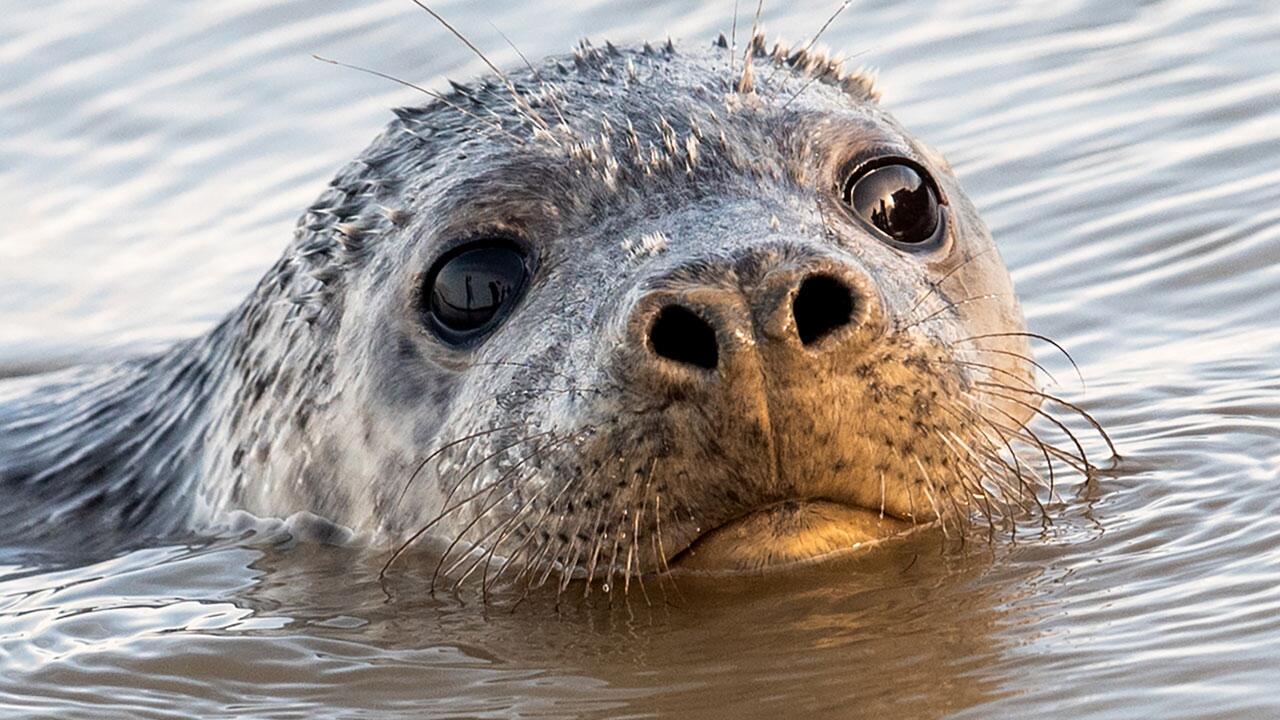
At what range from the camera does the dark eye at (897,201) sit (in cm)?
569

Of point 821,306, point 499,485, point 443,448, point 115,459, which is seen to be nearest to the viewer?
point 821,306

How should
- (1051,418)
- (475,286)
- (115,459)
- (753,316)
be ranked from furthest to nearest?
(115,459)
(475,286)
(1051,418)
(753,316)

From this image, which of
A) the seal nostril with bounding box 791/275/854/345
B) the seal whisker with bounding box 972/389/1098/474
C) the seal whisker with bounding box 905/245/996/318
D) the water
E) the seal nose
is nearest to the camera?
the seal nose

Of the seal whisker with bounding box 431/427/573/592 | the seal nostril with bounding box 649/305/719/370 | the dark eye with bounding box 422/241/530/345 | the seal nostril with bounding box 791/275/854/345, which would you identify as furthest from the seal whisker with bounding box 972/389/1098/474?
the dark eye with bounding box 422/241/530/345

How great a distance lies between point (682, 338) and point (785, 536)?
0.62 m

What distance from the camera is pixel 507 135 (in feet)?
19.2

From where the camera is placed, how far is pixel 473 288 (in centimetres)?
572

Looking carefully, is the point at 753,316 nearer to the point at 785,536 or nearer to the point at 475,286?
the point at 785,536

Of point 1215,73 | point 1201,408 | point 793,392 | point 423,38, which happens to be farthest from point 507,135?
point 423,38

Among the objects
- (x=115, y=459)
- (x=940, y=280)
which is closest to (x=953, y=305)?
(x=940, y=280)

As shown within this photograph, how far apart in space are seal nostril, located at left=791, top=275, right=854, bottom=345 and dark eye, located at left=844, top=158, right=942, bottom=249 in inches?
35.1

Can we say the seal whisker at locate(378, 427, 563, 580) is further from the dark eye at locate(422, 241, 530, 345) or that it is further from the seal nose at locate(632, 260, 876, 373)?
the seal nose at locate(632, 260, 876, 373)

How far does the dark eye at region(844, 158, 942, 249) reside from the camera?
224 inches

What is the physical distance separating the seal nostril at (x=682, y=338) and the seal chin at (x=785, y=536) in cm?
43
